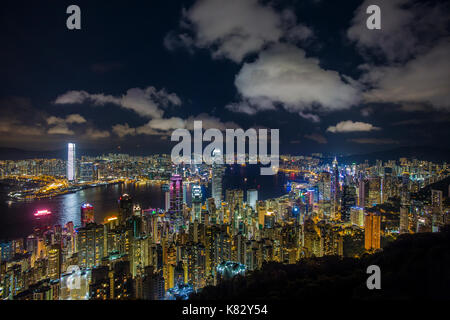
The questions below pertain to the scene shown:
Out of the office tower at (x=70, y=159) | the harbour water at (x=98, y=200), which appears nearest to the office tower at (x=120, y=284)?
the office tower at (x=70, y=159)

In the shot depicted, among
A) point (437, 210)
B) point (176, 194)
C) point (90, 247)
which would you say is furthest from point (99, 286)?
point (437, 210)

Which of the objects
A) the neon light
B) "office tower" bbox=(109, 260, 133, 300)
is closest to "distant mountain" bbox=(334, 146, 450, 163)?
"office tower" bbox=(109, 260, 133, 300)

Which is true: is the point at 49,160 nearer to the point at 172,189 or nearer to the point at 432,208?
→ the point at 172,189

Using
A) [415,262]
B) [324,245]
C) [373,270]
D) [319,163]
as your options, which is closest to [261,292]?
[373,270]

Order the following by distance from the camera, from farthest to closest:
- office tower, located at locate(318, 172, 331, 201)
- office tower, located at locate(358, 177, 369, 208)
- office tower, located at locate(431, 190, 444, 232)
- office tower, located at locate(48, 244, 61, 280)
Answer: office tower, located at locate(318, 172, 331, 201), office tower, located at locate(358, 177, 369, 208), office tower, located at locate(431, 190, 444, 232), office tower, located at locate(48, 244, 61, 280)

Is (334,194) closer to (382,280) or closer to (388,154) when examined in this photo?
(388,154)

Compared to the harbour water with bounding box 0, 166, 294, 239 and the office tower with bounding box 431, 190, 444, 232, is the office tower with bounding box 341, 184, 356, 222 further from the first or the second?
the harbour water with bounding box 0, 166, 294, 239
